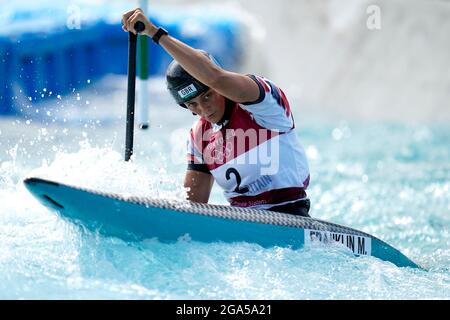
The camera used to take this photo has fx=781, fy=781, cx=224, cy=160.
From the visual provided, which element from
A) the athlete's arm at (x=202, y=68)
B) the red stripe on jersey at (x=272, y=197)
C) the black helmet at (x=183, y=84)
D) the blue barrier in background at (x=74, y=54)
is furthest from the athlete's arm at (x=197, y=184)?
the blue barrier in background at (x=74, y=54)

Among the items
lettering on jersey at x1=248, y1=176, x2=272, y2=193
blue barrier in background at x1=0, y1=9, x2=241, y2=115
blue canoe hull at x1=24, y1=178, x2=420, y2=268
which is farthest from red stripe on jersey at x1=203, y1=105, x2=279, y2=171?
blue barrier in background at x1=0, y1=9, x2=241, y2=115

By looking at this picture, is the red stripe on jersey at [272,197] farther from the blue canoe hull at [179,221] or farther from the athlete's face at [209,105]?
the athlete's face at [209,105]

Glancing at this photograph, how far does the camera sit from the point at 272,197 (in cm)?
408

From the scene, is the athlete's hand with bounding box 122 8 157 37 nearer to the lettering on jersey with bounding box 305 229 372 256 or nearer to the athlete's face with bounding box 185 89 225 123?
the athlete's face with bounding box 185 89 225 123

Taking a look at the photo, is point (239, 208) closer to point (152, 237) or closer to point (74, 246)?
point (152, 237)

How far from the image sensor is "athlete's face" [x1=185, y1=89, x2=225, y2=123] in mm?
3781

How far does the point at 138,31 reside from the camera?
3.55m

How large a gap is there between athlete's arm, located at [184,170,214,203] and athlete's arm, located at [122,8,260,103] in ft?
2.32

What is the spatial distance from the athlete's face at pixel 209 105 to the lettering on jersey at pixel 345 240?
75cm

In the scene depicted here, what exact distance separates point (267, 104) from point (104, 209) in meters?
0.93

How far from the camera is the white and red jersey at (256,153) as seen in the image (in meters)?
3.88

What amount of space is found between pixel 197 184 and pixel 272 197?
428mm

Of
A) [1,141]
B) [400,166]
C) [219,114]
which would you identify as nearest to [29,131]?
A: [1,141]

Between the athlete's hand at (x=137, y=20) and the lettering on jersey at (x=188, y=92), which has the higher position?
the athlete's hand at (x=137, y=20)
